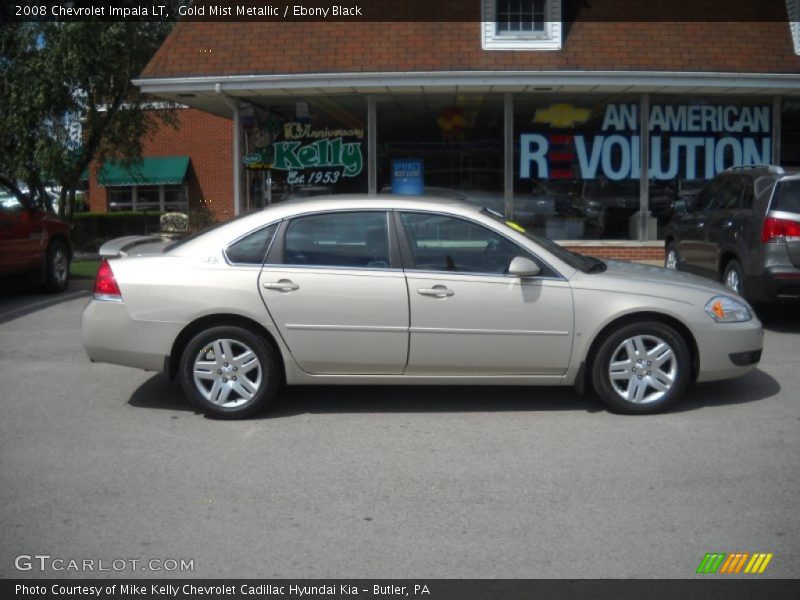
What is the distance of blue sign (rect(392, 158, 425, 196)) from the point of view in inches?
618

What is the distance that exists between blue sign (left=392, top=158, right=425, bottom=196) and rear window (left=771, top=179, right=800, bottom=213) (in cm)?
699

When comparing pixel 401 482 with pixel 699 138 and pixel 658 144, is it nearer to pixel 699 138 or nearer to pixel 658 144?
pixel 658 144

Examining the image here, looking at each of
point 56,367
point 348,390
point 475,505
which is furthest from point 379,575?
point 56,367

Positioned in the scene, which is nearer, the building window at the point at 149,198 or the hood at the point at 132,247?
the hood at the point at 132,247

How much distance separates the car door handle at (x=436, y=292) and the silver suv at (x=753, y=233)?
449 centimetres

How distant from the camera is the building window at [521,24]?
15047 millimetres

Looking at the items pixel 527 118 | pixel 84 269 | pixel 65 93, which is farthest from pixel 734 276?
pixel 65 93

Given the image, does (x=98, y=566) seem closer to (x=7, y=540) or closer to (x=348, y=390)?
(x=7, y=540)

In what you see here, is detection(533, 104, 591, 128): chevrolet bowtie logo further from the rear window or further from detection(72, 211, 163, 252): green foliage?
detection(72, 211, 163, 252): green foliage

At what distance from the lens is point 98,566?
4.30 meters

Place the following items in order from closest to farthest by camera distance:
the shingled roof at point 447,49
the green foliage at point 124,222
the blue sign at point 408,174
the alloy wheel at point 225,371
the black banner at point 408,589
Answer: the black banner at point 408,589 < the alloy wheel at point 225,371 < the shingled roof at point 447,49 < the blue sign at point 408,174 < the green foliage at point 124,222

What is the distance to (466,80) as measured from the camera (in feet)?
46.3

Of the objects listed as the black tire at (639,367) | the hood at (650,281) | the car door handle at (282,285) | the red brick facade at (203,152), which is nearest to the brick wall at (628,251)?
the hood at (650,281)

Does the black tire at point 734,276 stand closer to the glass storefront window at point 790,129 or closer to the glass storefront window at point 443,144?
the glass storefront window at point 443,144
